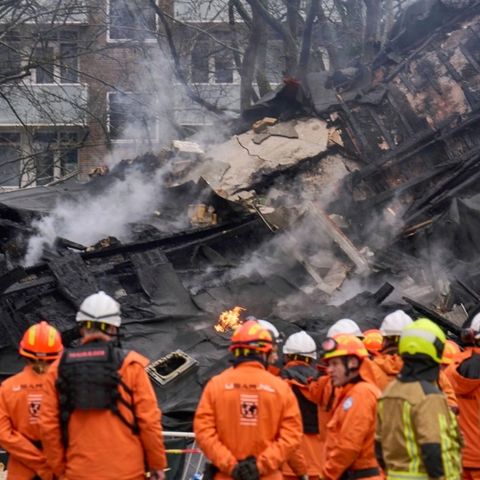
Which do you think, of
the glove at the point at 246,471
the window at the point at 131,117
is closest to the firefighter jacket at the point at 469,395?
the glove at the point at 246,471

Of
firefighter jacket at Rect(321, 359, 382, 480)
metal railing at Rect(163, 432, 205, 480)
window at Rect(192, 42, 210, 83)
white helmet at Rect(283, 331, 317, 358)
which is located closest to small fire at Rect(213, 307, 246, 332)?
metal railing at Rect(163, 432, 205, 480)

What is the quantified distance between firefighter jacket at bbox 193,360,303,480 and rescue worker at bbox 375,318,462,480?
1.79 feet

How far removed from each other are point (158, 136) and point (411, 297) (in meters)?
17.4

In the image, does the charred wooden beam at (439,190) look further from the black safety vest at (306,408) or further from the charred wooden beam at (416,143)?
the black safety vest at (306,408)

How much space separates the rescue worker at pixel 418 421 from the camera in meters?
3.75

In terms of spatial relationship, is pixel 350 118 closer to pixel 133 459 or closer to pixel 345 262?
pixel 345 262

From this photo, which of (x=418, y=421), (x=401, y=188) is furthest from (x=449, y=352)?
(x=401, y=188)

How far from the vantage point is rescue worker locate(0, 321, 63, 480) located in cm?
469

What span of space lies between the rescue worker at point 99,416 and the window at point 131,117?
1874 cm

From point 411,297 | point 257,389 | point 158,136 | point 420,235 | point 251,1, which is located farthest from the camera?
point 158,136

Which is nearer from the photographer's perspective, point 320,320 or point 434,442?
point 434,442

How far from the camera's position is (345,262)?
11.6 m

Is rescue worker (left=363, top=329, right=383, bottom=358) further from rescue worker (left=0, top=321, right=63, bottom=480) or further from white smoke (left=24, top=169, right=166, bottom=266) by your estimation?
white smoke (left=24, top=169, right=166, bottom=266)

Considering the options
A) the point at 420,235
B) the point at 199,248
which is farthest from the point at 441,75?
the point at 199,248
